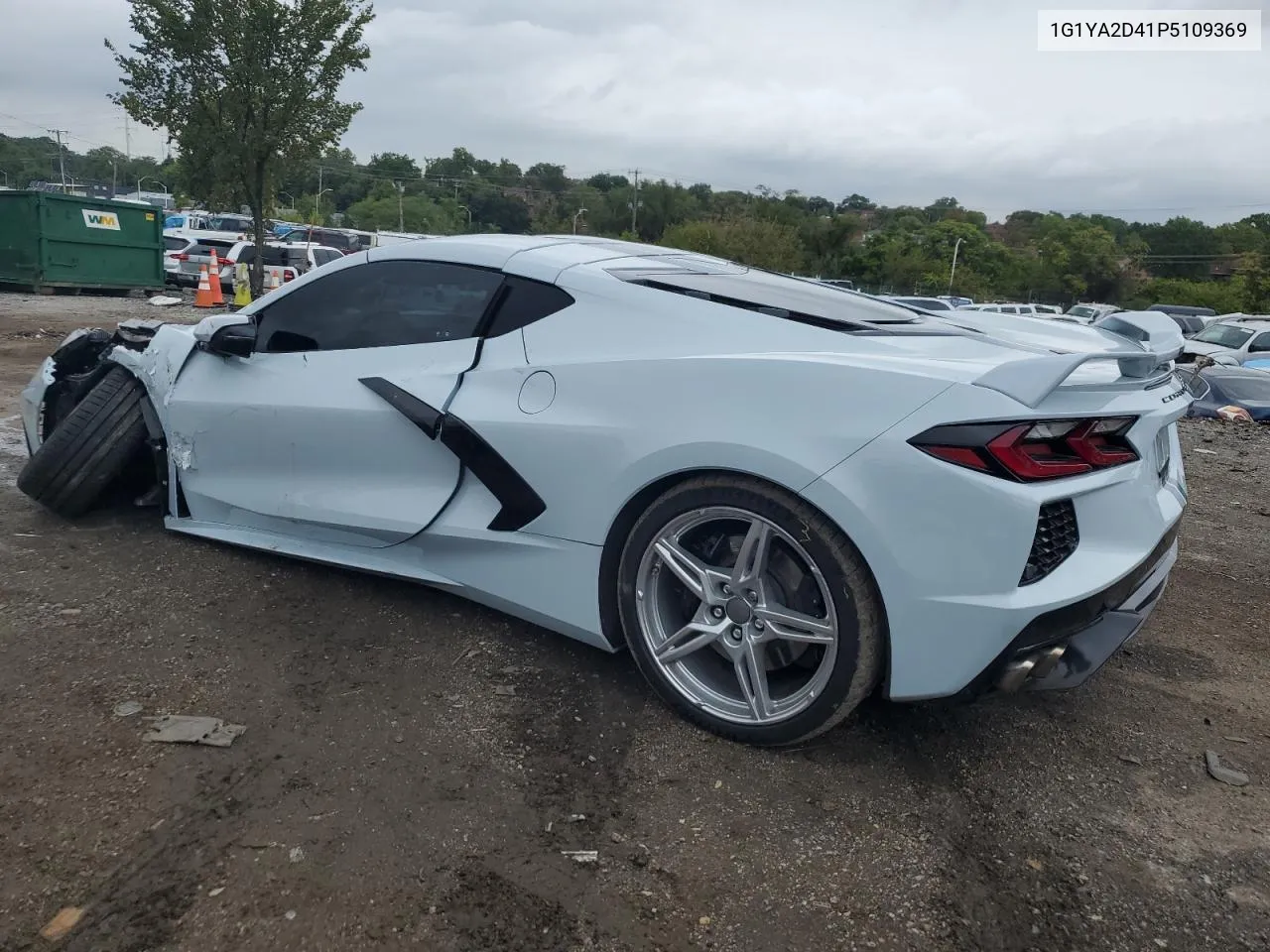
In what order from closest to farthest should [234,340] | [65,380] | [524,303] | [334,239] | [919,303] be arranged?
[524,303] < [234,340] < [65,380] < [919,303] < [334,239]

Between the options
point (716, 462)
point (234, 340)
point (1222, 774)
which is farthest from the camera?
point (234, 340)

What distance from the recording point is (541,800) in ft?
8.18

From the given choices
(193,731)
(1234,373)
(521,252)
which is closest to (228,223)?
(1234,373)

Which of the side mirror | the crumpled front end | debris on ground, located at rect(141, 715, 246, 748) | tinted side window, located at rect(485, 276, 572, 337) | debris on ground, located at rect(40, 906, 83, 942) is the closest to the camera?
debris on ground, located at rect(40, 906, 83, 942)

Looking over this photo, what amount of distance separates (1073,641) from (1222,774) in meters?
0.74

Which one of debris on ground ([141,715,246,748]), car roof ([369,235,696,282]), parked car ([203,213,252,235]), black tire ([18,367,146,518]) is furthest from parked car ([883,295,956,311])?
parked car ([203,213,252,235])

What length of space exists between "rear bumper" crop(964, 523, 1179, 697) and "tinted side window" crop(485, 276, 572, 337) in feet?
5.57

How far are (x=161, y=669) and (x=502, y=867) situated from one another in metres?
1.55

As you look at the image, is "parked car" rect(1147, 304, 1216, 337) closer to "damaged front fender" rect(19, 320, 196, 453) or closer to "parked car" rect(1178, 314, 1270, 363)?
"parked car" rect(1178, 314, 1270, 363)

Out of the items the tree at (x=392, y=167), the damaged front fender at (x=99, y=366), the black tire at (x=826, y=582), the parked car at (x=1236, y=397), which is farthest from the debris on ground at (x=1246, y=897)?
the tree at (x=392, y=167)

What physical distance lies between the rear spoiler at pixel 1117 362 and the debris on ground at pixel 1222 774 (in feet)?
3.70

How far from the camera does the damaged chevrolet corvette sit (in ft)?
7.79

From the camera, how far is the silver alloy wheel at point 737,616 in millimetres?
2605

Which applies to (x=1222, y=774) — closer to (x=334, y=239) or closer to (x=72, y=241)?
(x=72, y=241)
